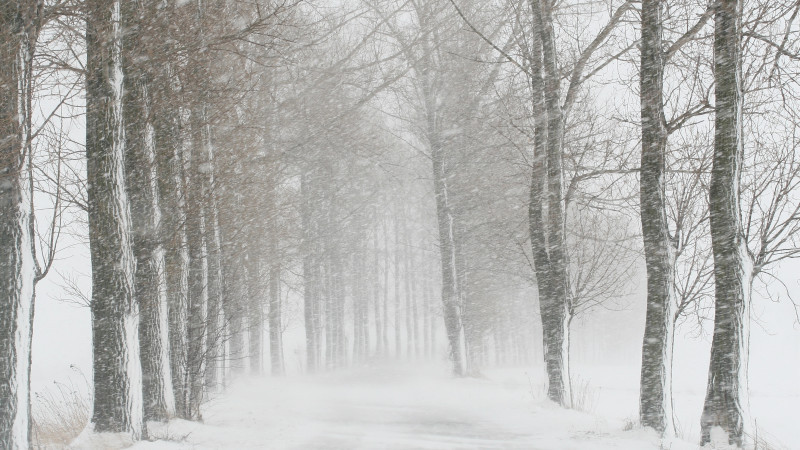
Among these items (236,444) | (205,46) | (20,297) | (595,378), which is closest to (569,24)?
(205,46)

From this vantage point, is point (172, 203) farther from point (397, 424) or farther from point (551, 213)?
point (551, 213)

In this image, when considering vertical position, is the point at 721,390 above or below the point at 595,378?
above

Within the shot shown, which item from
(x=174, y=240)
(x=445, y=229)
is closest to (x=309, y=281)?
(x=445, y=229)

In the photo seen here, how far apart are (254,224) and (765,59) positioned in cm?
1100

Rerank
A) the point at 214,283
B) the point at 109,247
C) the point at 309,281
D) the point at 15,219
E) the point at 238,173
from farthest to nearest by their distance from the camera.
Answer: the point at 309,281 → the point at 214,283 → the point at 238,173 → the point at 109,247 → the point at 15,219

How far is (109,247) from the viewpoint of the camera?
841cm

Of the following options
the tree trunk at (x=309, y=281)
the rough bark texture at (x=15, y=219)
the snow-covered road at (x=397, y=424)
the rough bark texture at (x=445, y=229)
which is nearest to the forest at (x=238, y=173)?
the rough bark texture at (x=15, y=219)

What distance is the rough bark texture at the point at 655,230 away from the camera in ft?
31.9

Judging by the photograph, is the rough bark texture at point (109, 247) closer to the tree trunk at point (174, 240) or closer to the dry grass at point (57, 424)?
the dry grass at point (57, 424)

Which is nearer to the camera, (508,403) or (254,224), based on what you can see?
(508,403)

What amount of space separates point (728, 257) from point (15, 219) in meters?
8.60

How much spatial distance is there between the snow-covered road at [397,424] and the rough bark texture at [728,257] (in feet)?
2.61

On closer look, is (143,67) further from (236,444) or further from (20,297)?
(236,444)

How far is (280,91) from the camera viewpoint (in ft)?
77.3
